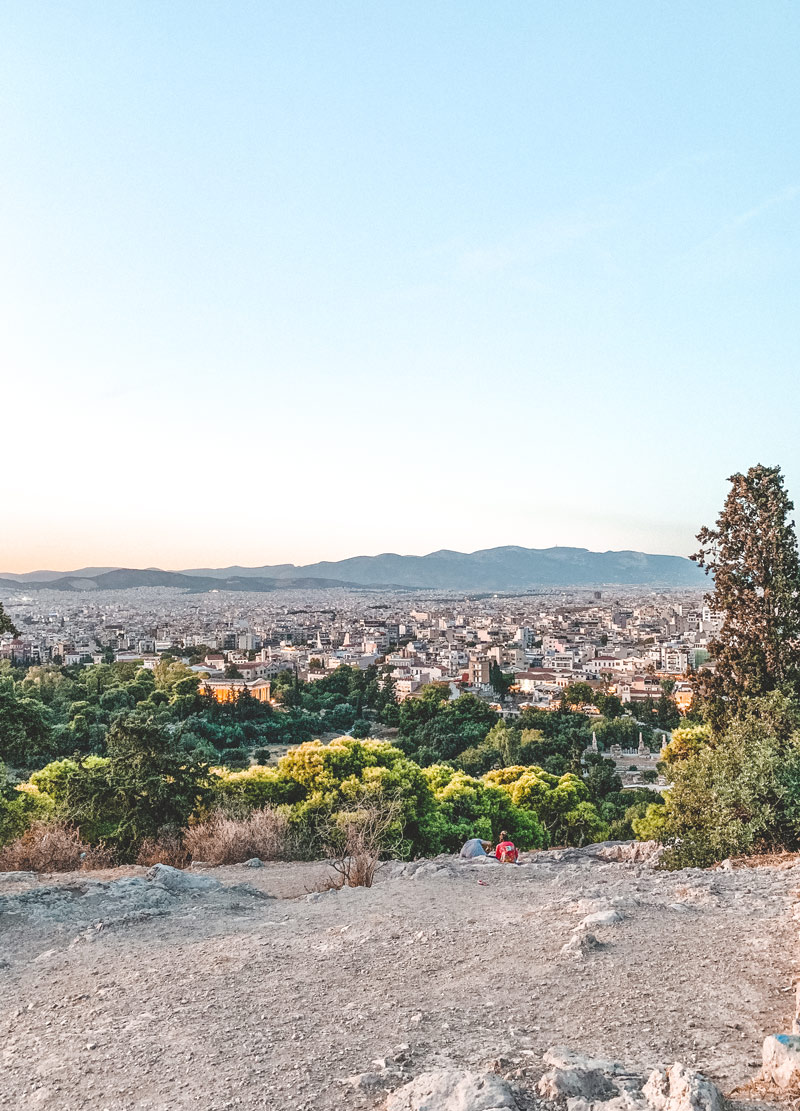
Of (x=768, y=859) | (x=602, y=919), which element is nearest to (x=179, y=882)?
(x=602, y=919)

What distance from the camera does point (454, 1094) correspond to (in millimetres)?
3180

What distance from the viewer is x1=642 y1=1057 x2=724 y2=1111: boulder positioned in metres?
2.92

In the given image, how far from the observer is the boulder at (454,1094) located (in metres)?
3.11

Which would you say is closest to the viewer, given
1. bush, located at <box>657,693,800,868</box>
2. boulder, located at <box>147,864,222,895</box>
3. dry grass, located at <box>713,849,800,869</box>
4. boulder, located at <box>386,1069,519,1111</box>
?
boulder, located at <box>386,1069,519,1111</box>

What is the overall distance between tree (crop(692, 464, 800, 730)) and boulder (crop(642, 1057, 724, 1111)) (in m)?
7.36

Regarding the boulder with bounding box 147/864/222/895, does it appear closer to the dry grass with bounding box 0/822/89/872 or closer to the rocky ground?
the rocky ground

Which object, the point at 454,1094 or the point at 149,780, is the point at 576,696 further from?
the point at 454,1094

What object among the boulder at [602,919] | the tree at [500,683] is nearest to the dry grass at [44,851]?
the boulder at [602,919]

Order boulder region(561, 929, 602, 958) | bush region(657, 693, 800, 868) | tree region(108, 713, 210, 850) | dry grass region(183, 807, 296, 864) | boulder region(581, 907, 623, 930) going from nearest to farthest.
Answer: boulder region(561, 929, 602, 958), boulder region(581, 907, 623, 930), bush region(657, 693, 800, 868), dry grass region(183, 807, 296, 864), tree region(108, 713, 210, 850)

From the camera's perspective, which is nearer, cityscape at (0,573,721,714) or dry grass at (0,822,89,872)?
dry grass at (0,822,89,872)

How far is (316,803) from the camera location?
14.0 m

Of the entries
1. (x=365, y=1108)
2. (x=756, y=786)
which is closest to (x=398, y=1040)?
(x=365, y=1108)

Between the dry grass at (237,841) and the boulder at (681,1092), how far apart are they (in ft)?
30.0

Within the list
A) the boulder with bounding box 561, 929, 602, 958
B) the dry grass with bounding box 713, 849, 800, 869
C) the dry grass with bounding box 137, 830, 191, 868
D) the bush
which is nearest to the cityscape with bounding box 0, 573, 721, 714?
the dry grass with bounding box 137, 830, 191, 868
